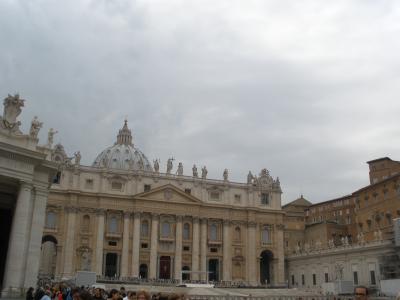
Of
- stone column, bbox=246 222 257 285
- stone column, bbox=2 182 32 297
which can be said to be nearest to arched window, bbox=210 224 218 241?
stone column, bbox=246 222 257 285

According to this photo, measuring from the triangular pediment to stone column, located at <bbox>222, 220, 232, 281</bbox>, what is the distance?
19.4 feet

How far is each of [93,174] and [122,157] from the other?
36.3 metres

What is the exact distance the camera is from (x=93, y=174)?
71.2 m

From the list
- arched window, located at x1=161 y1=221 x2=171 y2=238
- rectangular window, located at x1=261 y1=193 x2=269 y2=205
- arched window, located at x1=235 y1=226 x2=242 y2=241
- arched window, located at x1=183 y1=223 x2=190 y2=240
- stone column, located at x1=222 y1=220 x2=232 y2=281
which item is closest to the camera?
arched window, located at x1=161 y1=221 x2=171 y2=238

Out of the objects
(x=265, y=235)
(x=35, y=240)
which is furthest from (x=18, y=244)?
(x=265, y=235)

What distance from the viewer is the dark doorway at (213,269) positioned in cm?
7444

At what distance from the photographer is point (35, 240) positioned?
2481 centimetres

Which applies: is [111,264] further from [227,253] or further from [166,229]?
[227,253]

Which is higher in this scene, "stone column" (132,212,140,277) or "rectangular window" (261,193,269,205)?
"rectangular window" (261,193,269,205)

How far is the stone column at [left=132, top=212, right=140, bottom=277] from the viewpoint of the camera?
68312mm

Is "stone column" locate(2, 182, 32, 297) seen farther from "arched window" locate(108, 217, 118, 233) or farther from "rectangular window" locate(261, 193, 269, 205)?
"rectangular window" locate(261, 193, 269, 205)

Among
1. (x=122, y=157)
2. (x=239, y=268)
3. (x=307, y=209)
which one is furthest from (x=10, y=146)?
(x=122, y=157)

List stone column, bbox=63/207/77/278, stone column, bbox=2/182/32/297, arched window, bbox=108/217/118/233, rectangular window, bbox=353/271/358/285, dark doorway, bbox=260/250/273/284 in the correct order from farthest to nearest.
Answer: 1. dark doorway, bbox=260/250/273/284
2. arched window, bbox=108/217/118/233
3. stone column, bbox=63/207/77/278
4. rectangular window, bbox=353/271/358/285
5. stone column, bbox=2/182/32/297

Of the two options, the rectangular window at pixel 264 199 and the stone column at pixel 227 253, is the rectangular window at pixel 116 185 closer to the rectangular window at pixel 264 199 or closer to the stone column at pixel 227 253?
the stone column at pixel 227 253
